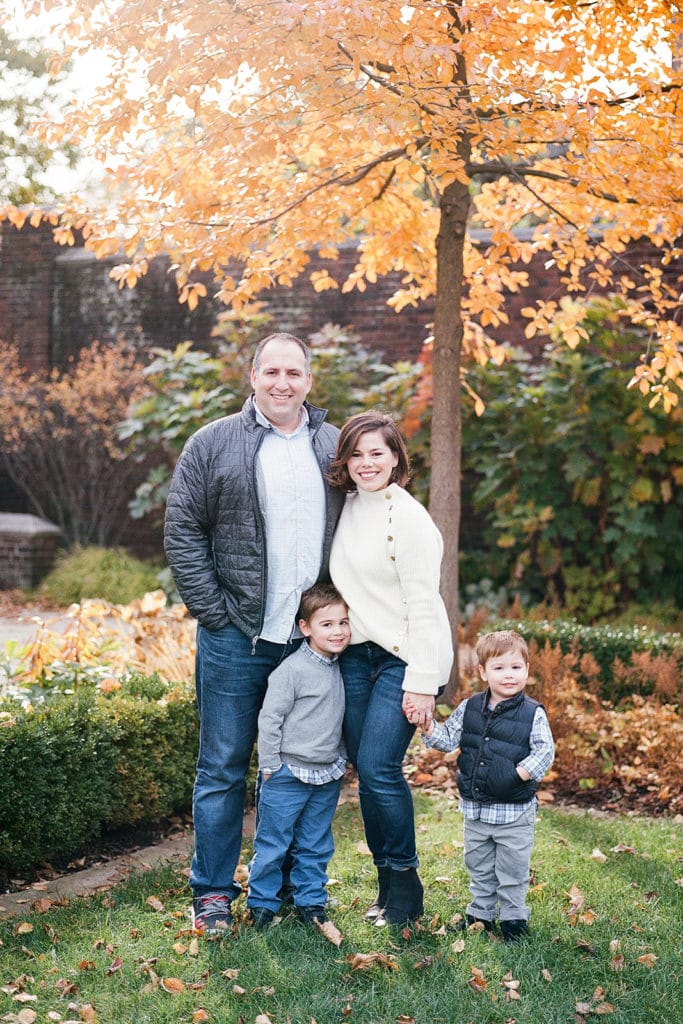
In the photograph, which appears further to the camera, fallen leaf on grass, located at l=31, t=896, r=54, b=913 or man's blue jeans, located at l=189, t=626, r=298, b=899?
fallen leaf on grass, located at l=31, t=896, r=54, b=913

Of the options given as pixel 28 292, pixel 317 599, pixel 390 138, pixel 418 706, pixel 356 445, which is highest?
pixel 28 292

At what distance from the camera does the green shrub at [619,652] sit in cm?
579

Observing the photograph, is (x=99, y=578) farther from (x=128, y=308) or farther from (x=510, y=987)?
(x=510, y=987)

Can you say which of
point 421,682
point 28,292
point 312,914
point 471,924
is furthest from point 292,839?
point 28,292

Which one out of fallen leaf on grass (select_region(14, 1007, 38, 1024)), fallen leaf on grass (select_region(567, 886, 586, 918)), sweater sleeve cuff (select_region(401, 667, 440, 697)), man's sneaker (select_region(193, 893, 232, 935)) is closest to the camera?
fallen leaf on grass (select_region(14, 1007, 38, 1024))

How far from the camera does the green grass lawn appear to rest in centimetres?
288

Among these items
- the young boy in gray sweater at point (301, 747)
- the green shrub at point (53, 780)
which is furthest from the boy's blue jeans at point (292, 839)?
the green shrub at point (53, 780)

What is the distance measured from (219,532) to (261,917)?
1285 millimetres

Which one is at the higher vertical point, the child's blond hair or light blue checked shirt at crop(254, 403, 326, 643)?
light blue checked shirt at crop(254, 403, 326, 643)

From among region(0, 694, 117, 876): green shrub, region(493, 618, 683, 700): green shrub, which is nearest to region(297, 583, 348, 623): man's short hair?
region(0, 694, 117, 876): green shrub

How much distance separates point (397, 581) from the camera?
334 cm

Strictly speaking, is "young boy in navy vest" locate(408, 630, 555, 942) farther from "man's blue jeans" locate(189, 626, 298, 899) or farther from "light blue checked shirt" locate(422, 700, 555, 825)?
"man's blue jeans" locate(189, 626, 298, 899)

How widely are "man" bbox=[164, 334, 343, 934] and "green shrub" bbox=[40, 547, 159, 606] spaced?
7148mm

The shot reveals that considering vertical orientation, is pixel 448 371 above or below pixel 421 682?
above
